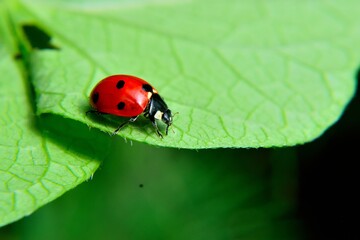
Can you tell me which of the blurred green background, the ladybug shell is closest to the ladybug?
the ladybug shell

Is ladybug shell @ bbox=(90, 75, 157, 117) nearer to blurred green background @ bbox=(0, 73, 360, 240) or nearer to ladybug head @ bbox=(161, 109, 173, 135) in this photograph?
ladybug head @ bbox=(161, 109, 173, 135)

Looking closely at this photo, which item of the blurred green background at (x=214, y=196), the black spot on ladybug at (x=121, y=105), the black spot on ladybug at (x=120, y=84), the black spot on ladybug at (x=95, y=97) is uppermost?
the black spot on ladybug at (x=120, y=84)

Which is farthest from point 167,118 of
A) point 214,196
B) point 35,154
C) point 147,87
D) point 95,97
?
point 214,196

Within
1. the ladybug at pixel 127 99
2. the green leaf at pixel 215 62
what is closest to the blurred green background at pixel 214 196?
the green leaf at pixel 215 62

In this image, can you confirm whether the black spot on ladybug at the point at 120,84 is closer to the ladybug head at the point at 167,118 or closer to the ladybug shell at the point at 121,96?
the ladybug shell at the point at 121,96

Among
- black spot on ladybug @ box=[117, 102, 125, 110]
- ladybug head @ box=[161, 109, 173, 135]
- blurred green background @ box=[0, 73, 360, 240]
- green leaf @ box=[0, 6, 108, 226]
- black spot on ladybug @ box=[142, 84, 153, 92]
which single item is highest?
black spot on ladybug @ box=[142, 84, 153, 92]
